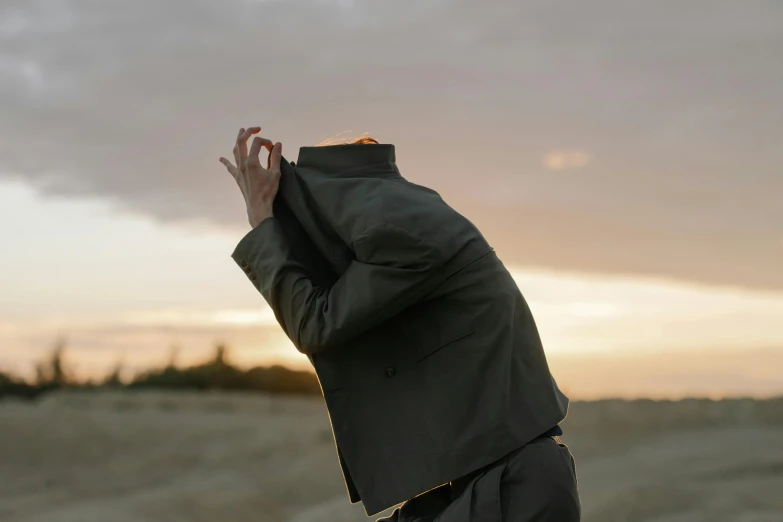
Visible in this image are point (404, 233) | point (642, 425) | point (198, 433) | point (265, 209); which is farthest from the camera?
point (198, 433)

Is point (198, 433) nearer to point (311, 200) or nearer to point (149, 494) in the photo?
point (149, 494)

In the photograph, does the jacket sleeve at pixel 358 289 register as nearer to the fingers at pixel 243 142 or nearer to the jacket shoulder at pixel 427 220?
the jacket shoulder at pixel 427 220

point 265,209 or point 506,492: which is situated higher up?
point 265,209

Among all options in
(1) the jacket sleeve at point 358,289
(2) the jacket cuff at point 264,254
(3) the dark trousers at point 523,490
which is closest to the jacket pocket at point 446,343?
(1) the jacket sleeve at point 358,289

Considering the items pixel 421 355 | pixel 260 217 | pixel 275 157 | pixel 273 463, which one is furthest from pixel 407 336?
pixel 273 463

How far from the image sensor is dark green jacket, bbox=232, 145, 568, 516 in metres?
2.13

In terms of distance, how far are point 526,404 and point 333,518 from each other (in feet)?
16.0

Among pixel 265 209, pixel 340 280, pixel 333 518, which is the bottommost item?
pixel 333 518

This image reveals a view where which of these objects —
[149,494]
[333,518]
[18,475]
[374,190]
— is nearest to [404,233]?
[374,190]

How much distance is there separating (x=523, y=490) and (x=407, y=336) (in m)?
0.48

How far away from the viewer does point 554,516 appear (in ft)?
7.00

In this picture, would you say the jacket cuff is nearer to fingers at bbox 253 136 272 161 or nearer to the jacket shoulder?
fingers at bbox 253 136 272 161

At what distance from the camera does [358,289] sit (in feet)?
6.93

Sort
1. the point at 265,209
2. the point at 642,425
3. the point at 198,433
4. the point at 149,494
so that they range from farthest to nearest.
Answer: the point at 198,433
the point at 642,425
the point at 149,494
the point at 265,209
